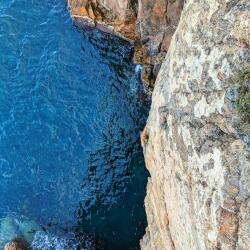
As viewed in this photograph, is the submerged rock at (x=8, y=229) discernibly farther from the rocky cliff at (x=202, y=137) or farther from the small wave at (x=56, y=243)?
the rocky cliff at (x=202, y=137)

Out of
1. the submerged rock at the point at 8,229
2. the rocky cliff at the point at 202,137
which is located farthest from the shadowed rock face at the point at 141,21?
the submerged rock at the point at 8,229

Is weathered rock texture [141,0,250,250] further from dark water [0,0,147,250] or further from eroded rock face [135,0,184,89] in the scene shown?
eroded rock face [135,0,184,89]

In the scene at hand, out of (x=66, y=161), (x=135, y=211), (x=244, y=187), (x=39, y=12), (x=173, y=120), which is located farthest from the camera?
(x=39, y=12)

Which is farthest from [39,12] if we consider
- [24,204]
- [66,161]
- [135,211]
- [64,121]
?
[135,211]

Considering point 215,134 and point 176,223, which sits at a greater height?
point 215,134

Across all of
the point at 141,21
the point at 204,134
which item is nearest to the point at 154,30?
the point at 141,21

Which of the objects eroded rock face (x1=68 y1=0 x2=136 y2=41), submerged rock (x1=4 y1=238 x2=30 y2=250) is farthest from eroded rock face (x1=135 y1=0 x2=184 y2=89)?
submerged rock (x1=4 y1=238 x2=30 y2=250)

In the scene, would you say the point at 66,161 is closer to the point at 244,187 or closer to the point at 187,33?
the point at 187,33
